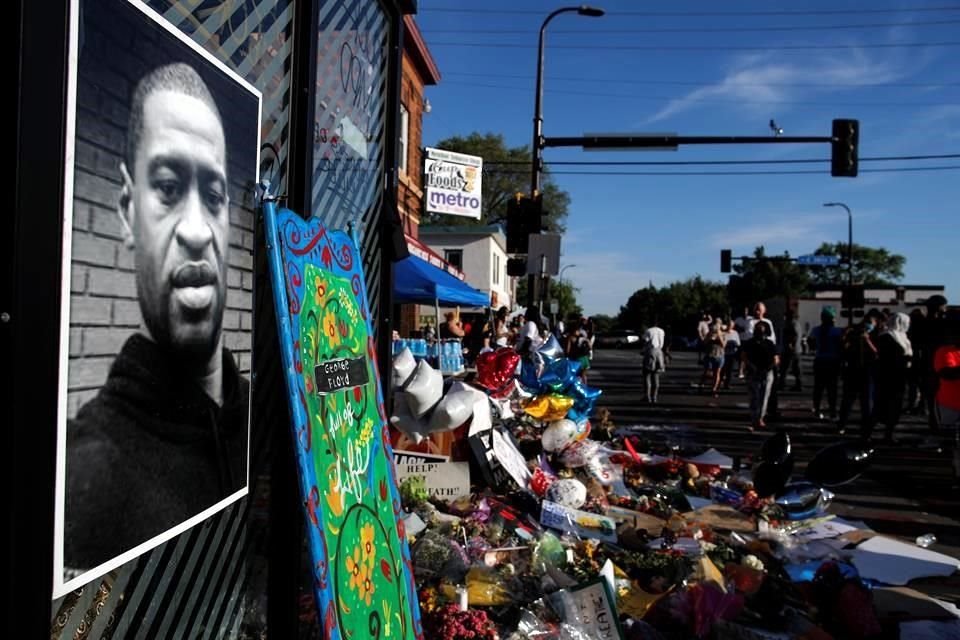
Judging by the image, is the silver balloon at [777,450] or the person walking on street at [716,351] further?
the person walking on street at [716,351]

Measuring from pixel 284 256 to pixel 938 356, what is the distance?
23.0ft

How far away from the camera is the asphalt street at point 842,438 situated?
6438 millimetres

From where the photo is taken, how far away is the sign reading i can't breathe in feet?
7.25

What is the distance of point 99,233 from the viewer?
1.51 m

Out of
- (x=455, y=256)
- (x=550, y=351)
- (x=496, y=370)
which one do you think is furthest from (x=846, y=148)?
(x=455, y=256)

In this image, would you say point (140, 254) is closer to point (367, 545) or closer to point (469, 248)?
point (367, 545)

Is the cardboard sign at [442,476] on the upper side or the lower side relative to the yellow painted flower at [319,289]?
lower

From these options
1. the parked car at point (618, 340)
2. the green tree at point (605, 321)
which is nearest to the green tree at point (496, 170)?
the parked car at point (618, 340)

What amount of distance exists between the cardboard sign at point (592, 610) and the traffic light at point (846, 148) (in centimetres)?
1563

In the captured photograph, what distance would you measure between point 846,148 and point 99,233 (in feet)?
57.8

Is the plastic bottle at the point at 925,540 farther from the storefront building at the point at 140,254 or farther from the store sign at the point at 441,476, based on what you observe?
the storefront building at the point at 140,254

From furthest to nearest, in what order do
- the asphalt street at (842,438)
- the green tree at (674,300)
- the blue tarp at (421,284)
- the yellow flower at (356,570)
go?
the green tree at (674,300) < the blue tarp at (421,284) < the asphalt street at (842,438) < the yellow flower at (356,570)

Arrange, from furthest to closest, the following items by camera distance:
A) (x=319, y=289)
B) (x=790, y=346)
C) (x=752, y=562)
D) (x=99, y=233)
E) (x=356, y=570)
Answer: (x=790, y=346) < (x=752, y=562) < (x=319, y=289) < (x=356, y=570) < (x=99, y=233)

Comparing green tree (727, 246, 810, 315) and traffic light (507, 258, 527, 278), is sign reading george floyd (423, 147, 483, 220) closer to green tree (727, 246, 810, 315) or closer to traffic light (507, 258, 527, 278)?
traffic light (507, 258, 527, 278)
